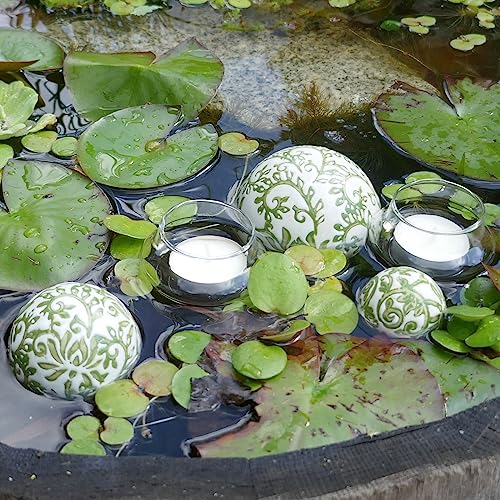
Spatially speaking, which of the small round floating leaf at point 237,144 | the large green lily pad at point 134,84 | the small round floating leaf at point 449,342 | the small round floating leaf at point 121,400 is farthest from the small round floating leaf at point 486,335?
the large green lily pad at point 134,84

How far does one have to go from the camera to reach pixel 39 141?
1.67m

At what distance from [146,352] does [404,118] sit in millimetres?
823

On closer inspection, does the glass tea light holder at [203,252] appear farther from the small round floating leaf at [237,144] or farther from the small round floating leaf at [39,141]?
the small round floating leaf at [39,141]

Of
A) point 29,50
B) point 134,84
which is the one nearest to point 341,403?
point 134,84

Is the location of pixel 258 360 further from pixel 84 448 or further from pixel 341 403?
pixel 84 448

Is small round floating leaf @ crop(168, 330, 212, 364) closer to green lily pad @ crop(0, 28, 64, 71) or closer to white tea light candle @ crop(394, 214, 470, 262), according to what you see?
white tea light candle @ crop(394, 214, 470, 262)

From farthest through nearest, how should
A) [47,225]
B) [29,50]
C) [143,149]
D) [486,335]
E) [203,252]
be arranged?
1. [29,50]
2. [143,149]
3. [47,225]
4. [203,252]
5. [486,335]

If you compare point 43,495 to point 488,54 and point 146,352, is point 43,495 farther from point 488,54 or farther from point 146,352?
point 488,54

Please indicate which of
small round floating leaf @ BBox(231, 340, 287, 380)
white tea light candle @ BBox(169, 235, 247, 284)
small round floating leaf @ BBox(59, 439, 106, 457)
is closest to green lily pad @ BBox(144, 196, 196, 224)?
white tea light candle @ BBox(169, 235, 247, 284)

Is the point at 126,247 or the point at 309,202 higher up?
the point at 309,202

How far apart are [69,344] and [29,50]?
0.99 m

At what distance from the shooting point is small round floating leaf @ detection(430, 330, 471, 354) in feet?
4.13

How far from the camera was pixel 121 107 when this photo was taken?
1.76m

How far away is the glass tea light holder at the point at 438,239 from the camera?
138 cm
